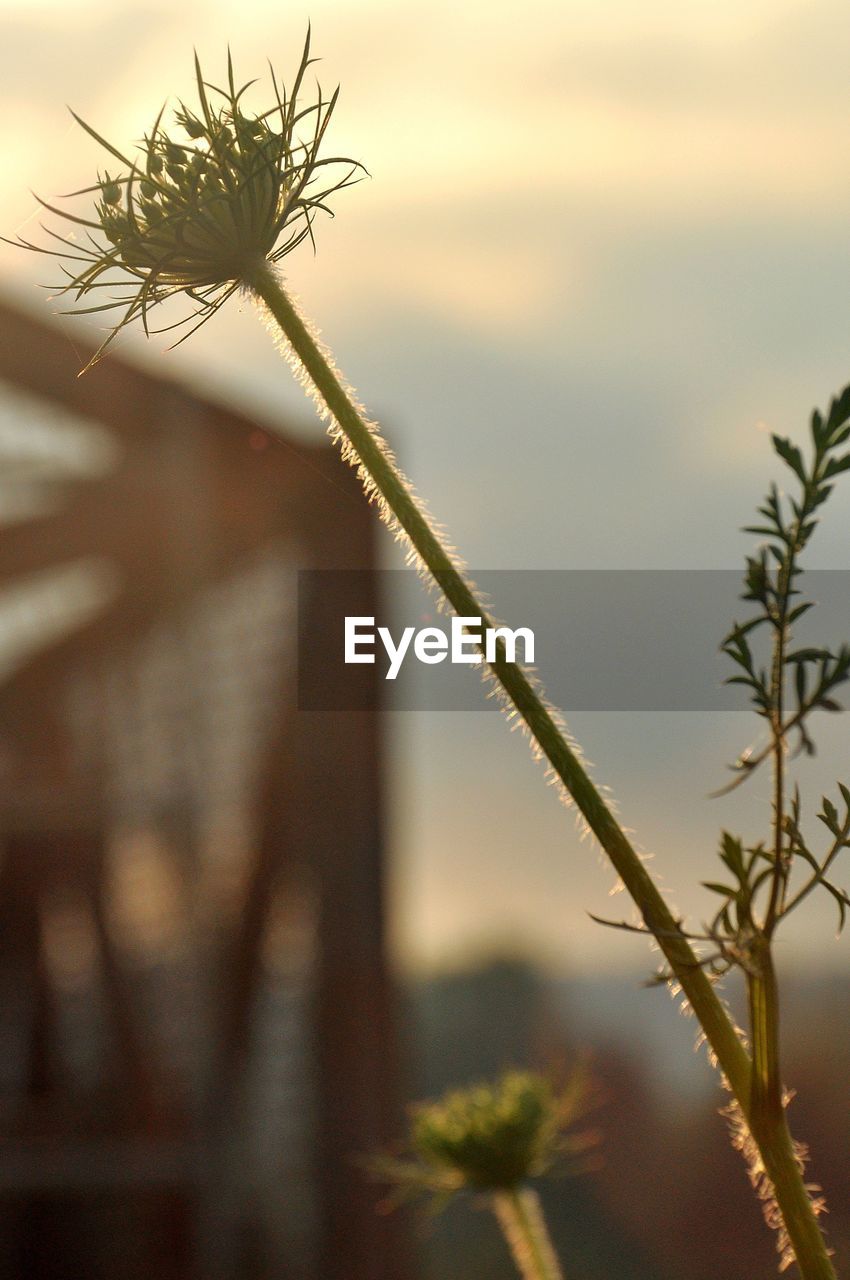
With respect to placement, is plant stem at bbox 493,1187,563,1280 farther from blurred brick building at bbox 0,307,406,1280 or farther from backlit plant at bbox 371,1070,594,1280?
blurred brick building at bbox 0,307,406,1280

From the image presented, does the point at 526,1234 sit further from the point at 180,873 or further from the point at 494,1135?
the point at 180,873

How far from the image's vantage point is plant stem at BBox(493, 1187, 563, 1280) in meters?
0.55

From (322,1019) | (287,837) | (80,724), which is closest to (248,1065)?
(322,1019)

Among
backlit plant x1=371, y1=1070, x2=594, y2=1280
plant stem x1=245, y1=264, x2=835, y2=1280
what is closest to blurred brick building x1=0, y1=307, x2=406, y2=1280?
backlit plant x1=371, y1=1070, x2=594, y2=1280

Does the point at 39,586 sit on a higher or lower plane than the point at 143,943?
higher

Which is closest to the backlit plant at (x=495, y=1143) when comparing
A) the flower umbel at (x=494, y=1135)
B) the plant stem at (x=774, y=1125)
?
the flower umbel at (x=494, y=1135)

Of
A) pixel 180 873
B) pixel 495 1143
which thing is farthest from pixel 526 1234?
pixel 180 873

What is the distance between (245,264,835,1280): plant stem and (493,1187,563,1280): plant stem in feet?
0.95

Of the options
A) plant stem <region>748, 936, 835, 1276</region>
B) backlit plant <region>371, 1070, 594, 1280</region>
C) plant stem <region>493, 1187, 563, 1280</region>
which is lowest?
plant stem <region>493, 1187, 563, 1280</region>

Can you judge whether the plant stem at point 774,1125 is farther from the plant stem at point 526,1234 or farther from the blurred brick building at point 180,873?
the blurred brick building at point 180,873

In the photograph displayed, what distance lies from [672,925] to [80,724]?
2901 millimetres

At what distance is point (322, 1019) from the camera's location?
3.08 metres

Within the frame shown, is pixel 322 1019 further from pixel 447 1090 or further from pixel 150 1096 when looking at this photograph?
pixel 447 1090

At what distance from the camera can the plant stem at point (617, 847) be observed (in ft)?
0.87
